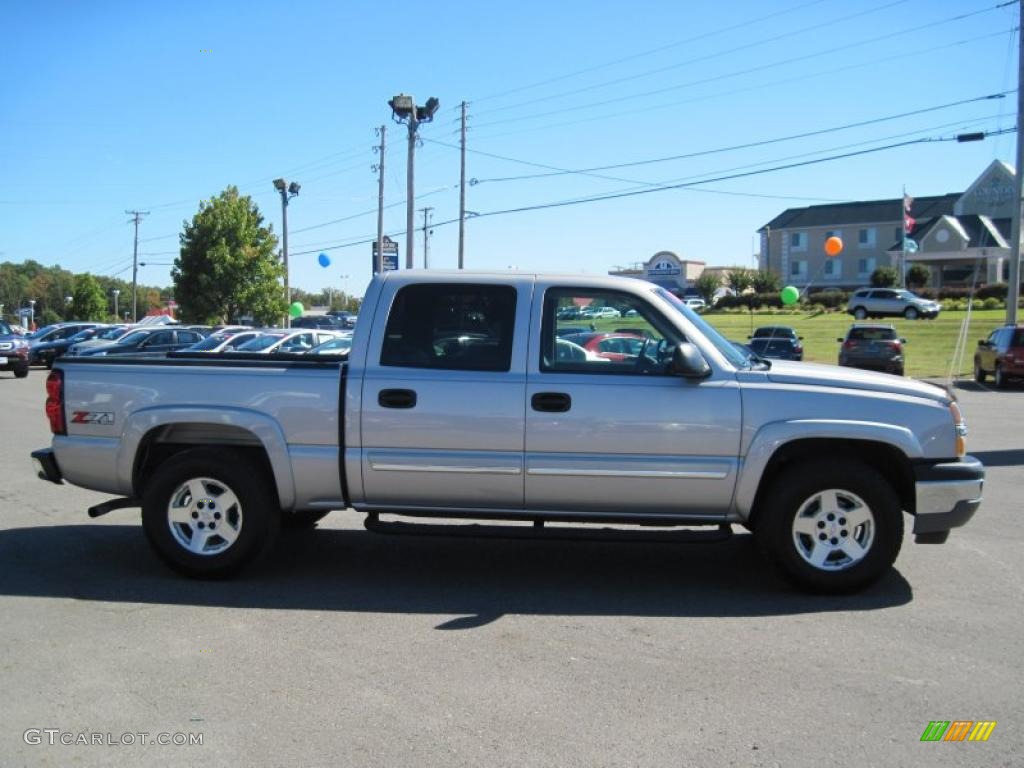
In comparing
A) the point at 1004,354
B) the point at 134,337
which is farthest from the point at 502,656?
the point at 134,337

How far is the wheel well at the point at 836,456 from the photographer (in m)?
5.59

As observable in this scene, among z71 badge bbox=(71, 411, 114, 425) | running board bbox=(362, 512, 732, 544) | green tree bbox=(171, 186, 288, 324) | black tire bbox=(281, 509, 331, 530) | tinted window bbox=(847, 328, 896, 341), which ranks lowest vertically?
black tire bbox=(281, 509, 331, 530)

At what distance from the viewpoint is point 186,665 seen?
14.9 feet

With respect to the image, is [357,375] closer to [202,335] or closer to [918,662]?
[918,662]

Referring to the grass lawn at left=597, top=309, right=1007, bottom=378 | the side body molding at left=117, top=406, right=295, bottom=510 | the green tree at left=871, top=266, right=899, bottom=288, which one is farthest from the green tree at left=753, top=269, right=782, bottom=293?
the side body molding at left=117, top=406, right=295, bottom=510

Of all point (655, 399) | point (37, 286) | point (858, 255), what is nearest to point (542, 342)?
point (655, 399)

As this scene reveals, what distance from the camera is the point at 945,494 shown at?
18.1ft

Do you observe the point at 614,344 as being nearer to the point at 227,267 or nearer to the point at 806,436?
the point at 806,436

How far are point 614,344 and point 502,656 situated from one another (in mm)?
2124

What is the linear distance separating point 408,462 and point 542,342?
1096 millimetres

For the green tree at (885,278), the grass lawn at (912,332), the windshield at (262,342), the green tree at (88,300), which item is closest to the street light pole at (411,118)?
the windshield at (262,342)

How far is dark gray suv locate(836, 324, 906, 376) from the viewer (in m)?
26.2

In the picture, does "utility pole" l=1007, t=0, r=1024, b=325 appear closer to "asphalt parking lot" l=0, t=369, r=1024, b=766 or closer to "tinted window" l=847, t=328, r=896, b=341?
"tinted window" l=847, t=328, r=896, b=341

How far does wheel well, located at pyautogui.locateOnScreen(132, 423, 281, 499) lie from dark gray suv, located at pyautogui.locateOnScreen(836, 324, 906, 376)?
76.2 feet
